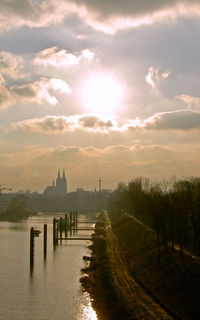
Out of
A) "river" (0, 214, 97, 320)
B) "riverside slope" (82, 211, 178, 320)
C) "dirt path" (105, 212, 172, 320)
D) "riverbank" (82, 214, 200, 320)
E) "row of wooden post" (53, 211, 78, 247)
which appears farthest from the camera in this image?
"row of wooden post" (53, 211, 78, 247)

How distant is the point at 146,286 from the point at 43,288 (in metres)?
11.6

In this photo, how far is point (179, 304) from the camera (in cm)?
2484

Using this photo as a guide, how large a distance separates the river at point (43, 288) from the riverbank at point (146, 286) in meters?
1.69

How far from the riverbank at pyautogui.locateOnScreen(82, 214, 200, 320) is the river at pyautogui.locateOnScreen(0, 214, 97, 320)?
5.53ft

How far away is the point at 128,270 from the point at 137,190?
6231cm

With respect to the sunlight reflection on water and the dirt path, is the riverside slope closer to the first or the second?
the dirt path

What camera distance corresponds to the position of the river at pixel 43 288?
2881 cm

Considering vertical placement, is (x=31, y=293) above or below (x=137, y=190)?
below

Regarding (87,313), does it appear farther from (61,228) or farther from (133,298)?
(61,228)

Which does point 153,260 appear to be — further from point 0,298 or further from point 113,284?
point 0,298

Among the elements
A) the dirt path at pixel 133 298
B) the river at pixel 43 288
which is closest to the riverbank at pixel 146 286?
the dirt path at pixel 133 298

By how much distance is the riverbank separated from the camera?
24.5m

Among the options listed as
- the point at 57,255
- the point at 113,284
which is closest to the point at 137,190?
the point at 57,255

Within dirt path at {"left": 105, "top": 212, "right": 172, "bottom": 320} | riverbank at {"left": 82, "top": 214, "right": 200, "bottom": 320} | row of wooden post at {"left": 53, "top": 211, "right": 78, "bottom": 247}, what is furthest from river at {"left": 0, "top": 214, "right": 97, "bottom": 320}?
row of wooden post at {"left": 53, "top": 211, "right": 78, "bottom": 247}
